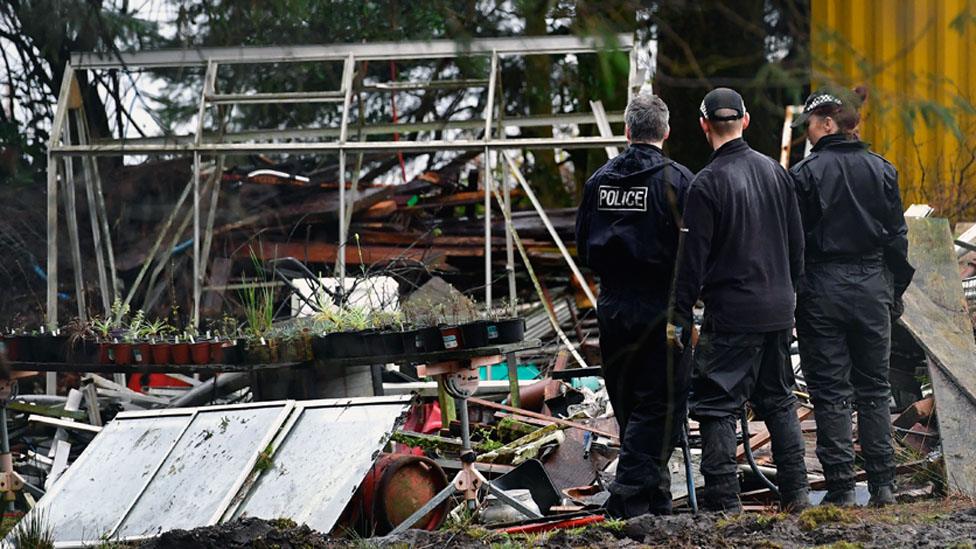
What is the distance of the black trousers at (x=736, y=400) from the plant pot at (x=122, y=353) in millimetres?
3480

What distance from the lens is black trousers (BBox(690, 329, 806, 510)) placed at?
5891mm

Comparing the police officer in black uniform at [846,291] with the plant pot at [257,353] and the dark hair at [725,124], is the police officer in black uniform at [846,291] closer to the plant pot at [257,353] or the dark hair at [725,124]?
the dark hair at [725,124]

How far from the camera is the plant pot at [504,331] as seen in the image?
6555 mm

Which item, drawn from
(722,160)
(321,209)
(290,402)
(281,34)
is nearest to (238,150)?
(321,209)

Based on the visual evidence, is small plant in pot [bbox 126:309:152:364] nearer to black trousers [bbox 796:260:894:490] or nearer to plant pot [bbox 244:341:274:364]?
plant pot [bbox 244:341:274:364]

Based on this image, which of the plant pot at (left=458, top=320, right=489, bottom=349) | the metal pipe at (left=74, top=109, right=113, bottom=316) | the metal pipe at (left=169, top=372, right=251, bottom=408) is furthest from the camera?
the metal pipe at (left=74, top=109, right=113, bottom=316)

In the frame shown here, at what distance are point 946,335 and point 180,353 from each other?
13.9 ft

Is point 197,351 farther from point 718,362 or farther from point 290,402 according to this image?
point 718,362

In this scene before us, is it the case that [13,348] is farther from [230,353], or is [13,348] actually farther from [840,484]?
[840,484]

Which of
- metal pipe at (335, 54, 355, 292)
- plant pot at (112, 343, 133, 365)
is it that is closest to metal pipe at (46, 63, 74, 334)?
metal pipe at (335, 54, 355, 292)

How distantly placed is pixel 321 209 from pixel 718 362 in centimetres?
740

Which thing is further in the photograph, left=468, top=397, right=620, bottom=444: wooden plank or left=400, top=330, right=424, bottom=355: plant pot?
left=468, top=397, right=620, bottom=444: wooden plank

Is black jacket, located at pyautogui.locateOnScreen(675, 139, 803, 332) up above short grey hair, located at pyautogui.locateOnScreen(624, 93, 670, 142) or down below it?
below

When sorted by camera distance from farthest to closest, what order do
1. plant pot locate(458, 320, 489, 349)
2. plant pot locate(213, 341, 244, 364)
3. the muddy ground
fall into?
plant pot locate(213, 341, 244, 364) → plant pot locate(458, 320, 489, 349) → the muddy ground
